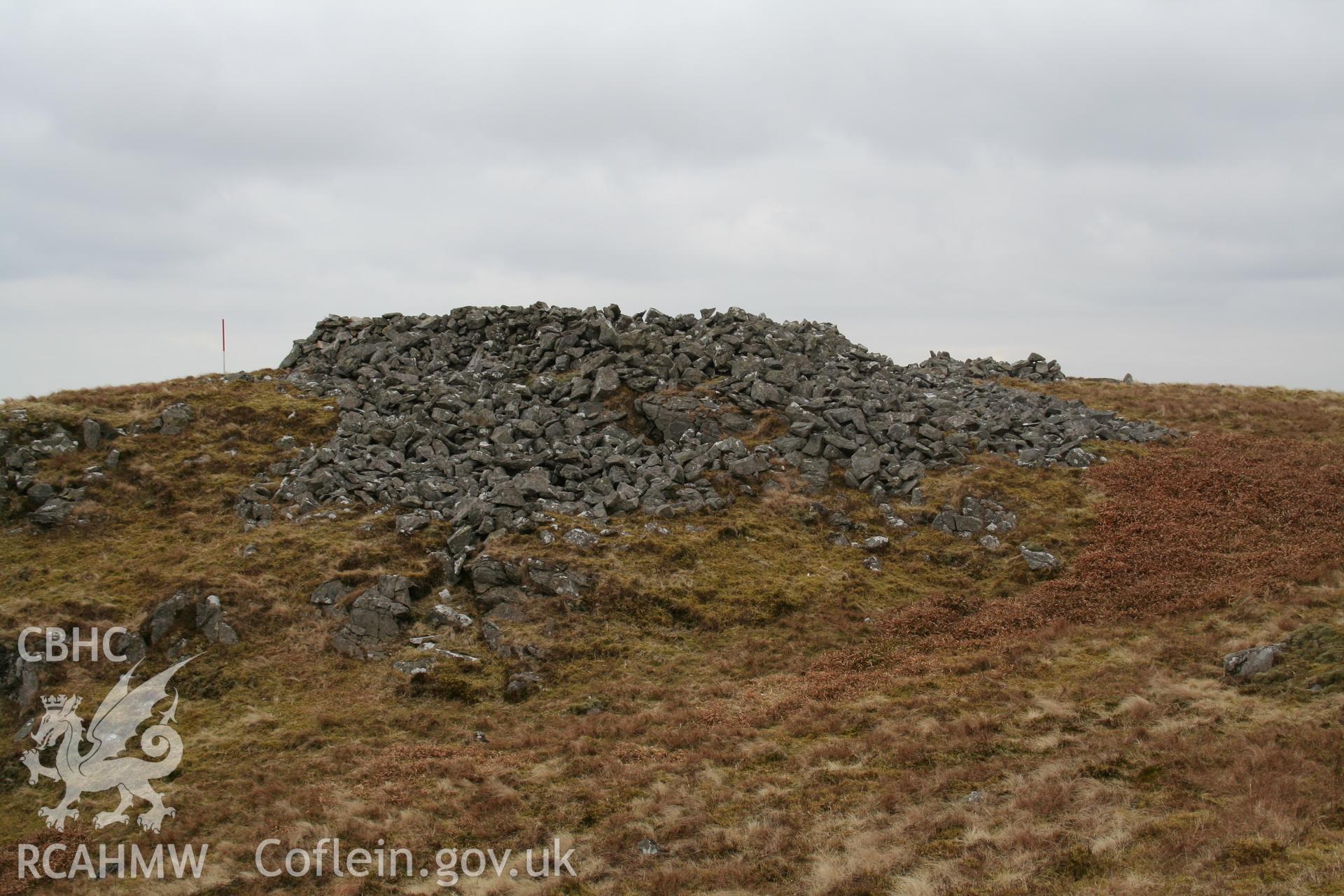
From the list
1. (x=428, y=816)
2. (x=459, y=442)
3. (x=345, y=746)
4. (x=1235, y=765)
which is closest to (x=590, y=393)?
(x=459, y=442)

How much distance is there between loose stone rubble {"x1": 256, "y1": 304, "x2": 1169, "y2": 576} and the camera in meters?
30.9

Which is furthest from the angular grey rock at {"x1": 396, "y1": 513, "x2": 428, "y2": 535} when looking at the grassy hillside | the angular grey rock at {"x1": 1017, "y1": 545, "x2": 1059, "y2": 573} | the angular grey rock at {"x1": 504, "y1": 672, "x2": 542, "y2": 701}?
the angular grey rock at {"x1": 1017, "y1": 545, "x2": 1059, "y2": 573}

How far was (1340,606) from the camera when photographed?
22312mm

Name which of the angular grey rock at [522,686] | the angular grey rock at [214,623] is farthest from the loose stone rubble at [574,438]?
the angular grey rock at [214,623]

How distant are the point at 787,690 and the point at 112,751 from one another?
17.0 meters

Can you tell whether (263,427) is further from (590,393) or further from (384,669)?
(384,669)

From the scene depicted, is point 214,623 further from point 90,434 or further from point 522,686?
point 90,434

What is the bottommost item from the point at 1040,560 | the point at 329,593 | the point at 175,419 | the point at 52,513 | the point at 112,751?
the point at 112,751

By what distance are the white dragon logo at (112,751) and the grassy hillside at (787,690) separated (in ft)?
1.49

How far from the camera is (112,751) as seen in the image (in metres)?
20.2

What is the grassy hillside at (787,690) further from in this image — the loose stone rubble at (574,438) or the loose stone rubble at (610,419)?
the loose stone rubble at (610,419)

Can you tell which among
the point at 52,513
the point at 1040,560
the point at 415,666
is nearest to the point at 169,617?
the point at 415,666

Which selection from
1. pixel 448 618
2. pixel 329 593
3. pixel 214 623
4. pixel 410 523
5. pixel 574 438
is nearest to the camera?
pixel 214 623

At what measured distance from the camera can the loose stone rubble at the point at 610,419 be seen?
30.9 m
